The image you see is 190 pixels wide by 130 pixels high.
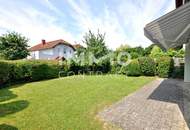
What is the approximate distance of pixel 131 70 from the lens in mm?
20938

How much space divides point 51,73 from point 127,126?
1591cm

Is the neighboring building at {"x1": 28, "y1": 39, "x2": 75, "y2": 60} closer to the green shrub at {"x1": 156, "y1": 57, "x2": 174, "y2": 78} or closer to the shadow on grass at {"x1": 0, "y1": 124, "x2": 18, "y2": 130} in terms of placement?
the green shrub at {"x1": 156, "y1": 57, "x2": 174, "y2": 78}

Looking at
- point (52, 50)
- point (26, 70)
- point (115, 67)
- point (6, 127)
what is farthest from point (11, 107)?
point (52, 50)

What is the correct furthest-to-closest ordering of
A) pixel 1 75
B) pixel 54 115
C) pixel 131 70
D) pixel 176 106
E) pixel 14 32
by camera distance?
pixel 14 32 < pixel 131 70 < pixel 1 75 < pixel 176 106 < pixel 54 115

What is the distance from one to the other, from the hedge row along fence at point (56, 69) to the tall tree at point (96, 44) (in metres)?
2.18

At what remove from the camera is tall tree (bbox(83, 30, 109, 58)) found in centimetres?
2623

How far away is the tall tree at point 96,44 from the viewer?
26234 mm

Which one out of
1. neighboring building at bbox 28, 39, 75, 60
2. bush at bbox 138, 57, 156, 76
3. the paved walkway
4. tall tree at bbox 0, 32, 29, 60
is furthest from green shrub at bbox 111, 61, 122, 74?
neighboring building at bbox 28, 39, 75, 60

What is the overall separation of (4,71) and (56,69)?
7637 mm

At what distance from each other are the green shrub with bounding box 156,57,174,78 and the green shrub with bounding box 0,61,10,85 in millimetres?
15838

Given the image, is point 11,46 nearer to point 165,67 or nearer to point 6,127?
point 165,67

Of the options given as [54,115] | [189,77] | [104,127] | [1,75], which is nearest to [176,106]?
[104,127]

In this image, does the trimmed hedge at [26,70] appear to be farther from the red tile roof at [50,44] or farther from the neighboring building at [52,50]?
the red tile roof at [50,44]

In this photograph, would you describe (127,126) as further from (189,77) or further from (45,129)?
(189,77)
